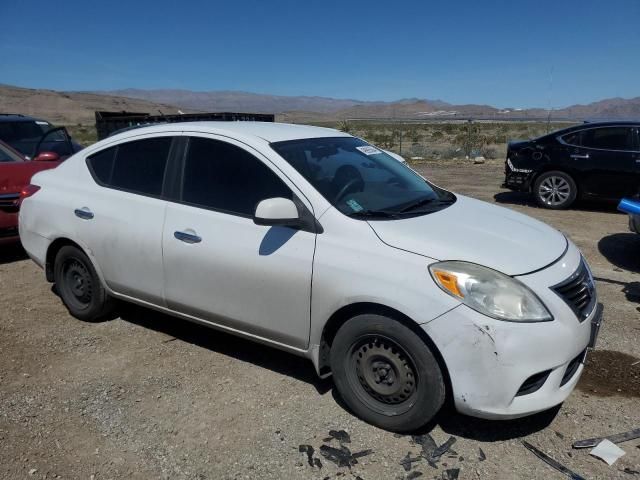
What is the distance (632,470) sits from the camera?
2838 mm

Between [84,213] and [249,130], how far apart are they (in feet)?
5.05

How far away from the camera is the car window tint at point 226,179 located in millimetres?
3568

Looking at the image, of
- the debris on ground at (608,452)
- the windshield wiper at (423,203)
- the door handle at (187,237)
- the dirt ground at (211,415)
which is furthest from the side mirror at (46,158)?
the debris on ground at (608,452)

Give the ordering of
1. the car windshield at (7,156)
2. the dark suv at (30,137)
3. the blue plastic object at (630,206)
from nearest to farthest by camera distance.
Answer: the blue plastic object at (630,206), the car windshield at (7,156), the dark suv at (30,137)

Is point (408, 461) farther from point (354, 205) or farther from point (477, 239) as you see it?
point (354, 205)

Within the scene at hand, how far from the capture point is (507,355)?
275 centimetres

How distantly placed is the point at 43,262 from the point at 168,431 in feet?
7.90

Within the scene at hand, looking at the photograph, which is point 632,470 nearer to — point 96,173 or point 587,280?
point 587,280

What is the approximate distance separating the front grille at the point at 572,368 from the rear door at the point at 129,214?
266 centimetres

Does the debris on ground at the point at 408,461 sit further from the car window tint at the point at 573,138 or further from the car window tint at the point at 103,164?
the car window tint at the point at 573,138

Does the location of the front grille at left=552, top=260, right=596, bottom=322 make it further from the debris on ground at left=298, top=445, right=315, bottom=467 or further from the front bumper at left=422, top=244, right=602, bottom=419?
the debris on ground at left=298, top=445, right=315, bottom=467

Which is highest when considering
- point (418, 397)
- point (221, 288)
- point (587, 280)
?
point (587, 280)

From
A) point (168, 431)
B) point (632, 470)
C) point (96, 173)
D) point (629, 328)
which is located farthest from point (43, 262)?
point (629, 328)

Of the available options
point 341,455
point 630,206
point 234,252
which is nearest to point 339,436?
point 341,455
